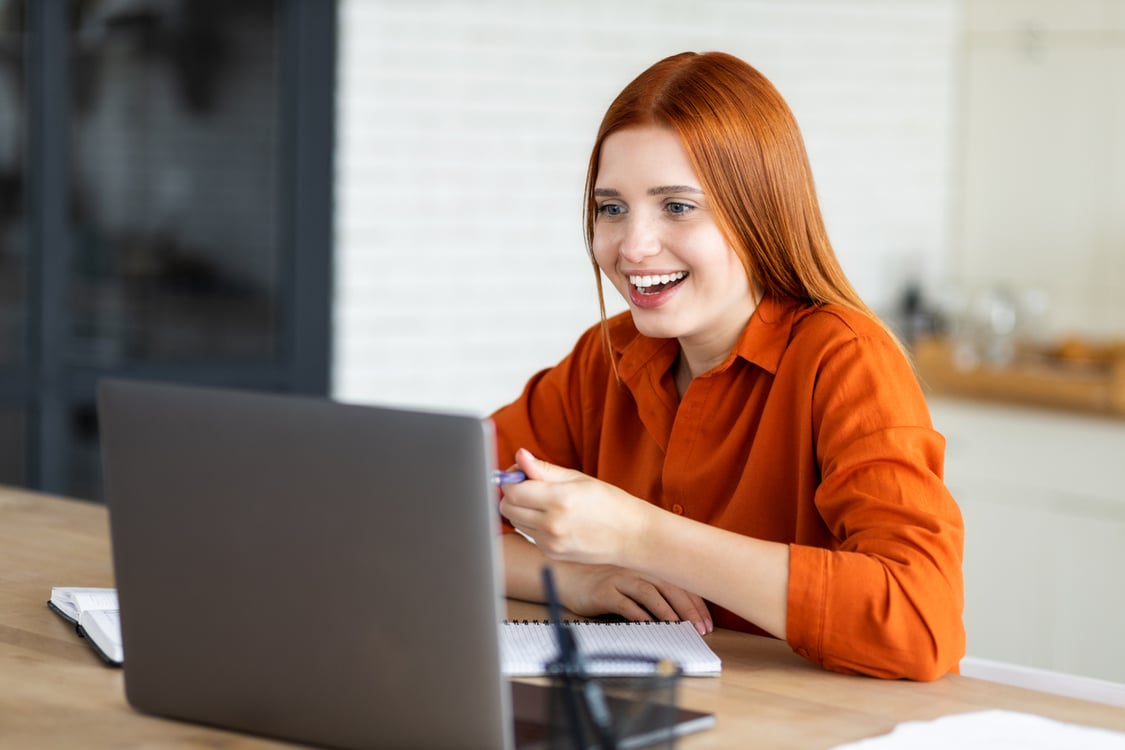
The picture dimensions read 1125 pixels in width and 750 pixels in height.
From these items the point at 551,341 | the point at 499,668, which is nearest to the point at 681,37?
the point at 551,341

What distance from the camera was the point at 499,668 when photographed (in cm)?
114

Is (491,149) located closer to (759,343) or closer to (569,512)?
(759,343)

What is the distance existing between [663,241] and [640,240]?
0.10 feet

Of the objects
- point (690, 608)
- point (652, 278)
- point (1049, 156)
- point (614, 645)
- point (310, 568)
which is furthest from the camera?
point (1049, 156)

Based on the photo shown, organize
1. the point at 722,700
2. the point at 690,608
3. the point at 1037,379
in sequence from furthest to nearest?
the point at 1037,379 → the point at 690,608 → the point at 722,700

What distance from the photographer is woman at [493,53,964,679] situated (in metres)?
1.52

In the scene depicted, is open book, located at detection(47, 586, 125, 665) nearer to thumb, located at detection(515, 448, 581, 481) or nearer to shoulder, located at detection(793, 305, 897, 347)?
thumb, located at detection(515, 448, 581, 481)

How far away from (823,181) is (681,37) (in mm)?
688

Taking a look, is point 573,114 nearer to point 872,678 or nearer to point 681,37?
point 681,37

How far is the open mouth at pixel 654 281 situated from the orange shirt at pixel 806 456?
0.11m

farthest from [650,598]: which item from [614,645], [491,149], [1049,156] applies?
[1049,156]

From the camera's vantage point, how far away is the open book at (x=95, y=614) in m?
1.51

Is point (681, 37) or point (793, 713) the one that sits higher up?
point (681, 37)

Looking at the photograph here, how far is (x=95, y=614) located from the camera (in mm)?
1588
